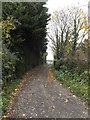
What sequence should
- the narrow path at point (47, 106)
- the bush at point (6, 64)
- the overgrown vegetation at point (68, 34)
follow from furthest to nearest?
the overgrown vegetation at point (68, 34) < the bush at point (6, 64) < the narrow path at point (47, 106)

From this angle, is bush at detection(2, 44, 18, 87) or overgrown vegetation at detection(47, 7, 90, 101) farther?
overgrown vegetation at detection(47, 7, 90, 101)

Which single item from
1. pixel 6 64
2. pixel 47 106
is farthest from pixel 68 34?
pixel 47 106

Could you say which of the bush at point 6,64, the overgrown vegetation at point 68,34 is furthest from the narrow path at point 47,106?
the overgrown vegetation at point 68,34

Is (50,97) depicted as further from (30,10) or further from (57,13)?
(57,13)

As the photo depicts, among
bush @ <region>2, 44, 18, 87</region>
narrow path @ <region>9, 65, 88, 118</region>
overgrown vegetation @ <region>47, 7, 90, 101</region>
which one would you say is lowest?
narrow path @ <region>9, 65, 88, 118</region>

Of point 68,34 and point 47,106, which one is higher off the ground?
point 68,34

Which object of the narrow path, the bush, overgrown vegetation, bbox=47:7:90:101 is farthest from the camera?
overgrown vegetation, bbox=47:7:90:101

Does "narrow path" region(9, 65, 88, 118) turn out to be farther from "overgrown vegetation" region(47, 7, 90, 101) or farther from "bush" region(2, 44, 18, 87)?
"overgrown vegetation" region(47, 7, 90, 101)

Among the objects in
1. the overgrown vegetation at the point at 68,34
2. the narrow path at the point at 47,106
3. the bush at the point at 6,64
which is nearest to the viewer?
the narrow path at the point at 47,106

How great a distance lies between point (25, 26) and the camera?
33.4 ft

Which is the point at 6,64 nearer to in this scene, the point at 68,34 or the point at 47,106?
the point at 47,106

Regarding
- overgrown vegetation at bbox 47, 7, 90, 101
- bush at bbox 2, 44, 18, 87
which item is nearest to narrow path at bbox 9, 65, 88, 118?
bush at bbox 2, 44, 18, 87

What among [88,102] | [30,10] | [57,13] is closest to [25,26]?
[30,10]

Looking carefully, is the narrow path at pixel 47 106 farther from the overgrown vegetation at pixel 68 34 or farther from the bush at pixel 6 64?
the overgrown vegetation at pixel 68 34
